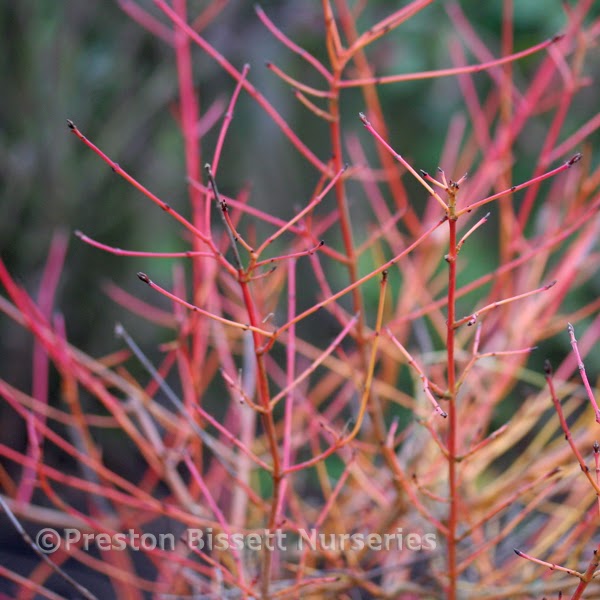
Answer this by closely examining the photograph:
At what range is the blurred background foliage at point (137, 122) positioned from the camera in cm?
230

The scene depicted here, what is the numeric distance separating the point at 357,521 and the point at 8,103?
6.46ft

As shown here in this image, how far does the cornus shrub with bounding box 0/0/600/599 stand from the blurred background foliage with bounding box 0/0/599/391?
86 millimetres

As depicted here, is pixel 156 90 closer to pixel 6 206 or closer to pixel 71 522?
pixel 6 206

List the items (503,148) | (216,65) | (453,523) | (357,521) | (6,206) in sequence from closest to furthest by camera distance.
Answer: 1. (453,523)
2. (503,148)
3. (357,521)
4. (6,206)
5. (216,65)

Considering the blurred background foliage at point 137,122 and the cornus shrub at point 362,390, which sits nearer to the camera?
the cornus shrub at point 362,390

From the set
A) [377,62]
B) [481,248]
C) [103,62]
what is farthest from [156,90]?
[481,248]

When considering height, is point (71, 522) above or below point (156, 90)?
below

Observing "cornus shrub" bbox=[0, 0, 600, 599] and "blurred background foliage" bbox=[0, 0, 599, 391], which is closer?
"cornus shrub" bbox=[0, 0, 600, 599]

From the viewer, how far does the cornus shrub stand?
0.57 m

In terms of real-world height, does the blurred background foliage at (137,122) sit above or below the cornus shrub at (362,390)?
above

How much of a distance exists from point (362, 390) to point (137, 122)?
188 cm

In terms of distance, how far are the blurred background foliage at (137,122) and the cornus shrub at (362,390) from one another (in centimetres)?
9

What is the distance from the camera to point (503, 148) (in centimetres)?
88

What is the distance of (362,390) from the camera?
73 centimetres
